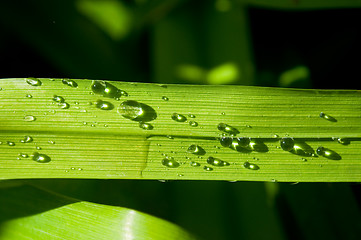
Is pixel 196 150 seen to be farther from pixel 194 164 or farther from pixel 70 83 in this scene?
pixel 70 83

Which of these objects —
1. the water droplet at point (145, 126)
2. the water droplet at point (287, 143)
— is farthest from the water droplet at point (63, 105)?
the water droplet at point (287, 143)

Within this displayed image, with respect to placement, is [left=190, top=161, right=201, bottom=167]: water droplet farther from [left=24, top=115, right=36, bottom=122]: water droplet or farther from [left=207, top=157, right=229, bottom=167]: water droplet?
[left=24, top=115, right=36, bottom=122]: water droplet

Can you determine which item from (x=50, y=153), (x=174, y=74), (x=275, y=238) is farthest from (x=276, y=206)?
(x=50, y=153)

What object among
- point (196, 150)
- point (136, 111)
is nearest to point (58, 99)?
point (136, 111)

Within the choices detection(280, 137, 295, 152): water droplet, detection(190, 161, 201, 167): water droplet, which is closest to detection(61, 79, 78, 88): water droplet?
detection(190, 161, 201, 167): water droplet

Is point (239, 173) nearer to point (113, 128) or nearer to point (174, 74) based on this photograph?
point (113, 128)

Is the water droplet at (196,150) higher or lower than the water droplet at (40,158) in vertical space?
higher

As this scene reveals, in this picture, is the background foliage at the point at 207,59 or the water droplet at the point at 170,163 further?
the background foliage at the point at 207,59

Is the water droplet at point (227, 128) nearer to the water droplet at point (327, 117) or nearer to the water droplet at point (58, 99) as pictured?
the water droplet at point (327, 117)

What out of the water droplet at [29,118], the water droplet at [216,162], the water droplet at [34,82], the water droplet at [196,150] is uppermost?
the water droplet at [34,82]
